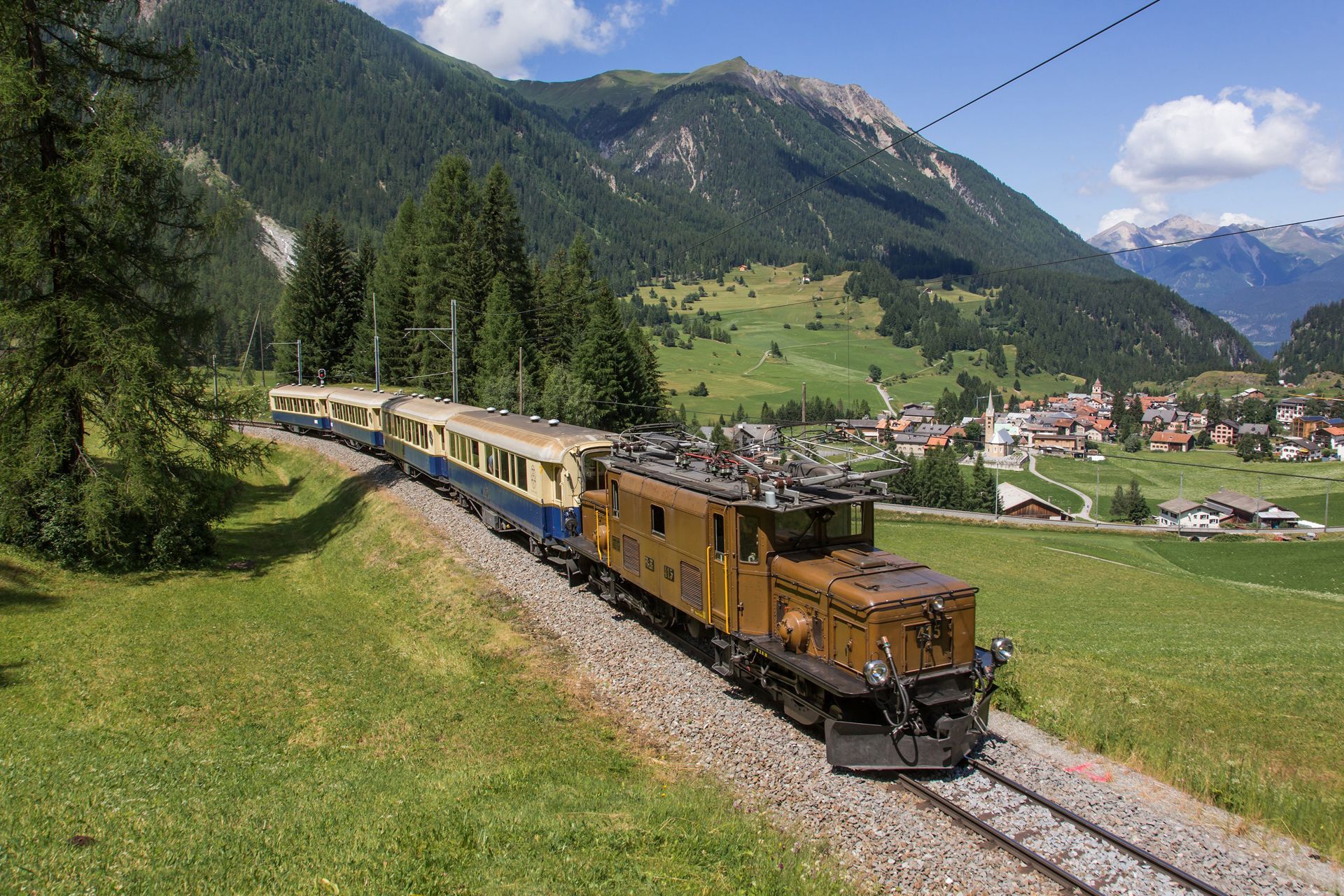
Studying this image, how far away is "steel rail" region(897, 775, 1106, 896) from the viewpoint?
8.26 m

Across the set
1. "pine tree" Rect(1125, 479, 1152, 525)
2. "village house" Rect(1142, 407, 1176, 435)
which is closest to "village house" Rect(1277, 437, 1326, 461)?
"village house" Rect(1142, 407, 1176, 435)

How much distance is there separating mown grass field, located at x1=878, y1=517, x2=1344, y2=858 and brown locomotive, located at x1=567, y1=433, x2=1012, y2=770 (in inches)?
108

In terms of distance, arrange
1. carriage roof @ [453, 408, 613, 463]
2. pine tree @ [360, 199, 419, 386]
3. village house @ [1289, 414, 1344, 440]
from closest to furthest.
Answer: carriage roof @ [453, 408, 613, 463]
pine tree @ [360, 199, 419, 386]
village house @ [1289, 414, 1344, 440]

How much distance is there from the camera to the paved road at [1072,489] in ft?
321

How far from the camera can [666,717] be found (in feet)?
41.8

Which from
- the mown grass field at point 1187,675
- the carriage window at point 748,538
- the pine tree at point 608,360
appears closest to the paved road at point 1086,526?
the pine tree at point 608,360

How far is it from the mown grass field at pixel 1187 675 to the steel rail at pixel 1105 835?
2.20 m

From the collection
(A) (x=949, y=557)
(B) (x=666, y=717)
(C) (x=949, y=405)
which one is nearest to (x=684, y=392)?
(C) (x=949, y=405)

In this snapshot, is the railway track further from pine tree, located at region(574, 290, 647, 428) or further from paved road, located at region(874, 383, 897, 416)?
paved road, located at region(874, 383, 897, 416)

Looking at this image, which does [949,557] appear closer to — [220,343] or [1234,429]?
[220,343]

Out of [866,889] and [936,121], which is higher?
[936,121]

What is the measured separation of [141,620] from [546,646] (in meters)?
9.89

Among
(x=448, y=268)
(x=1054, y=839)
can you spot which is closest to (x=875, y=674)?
(x=1054, y=839)

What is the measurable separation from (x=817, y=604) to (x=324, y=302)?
217 ft
